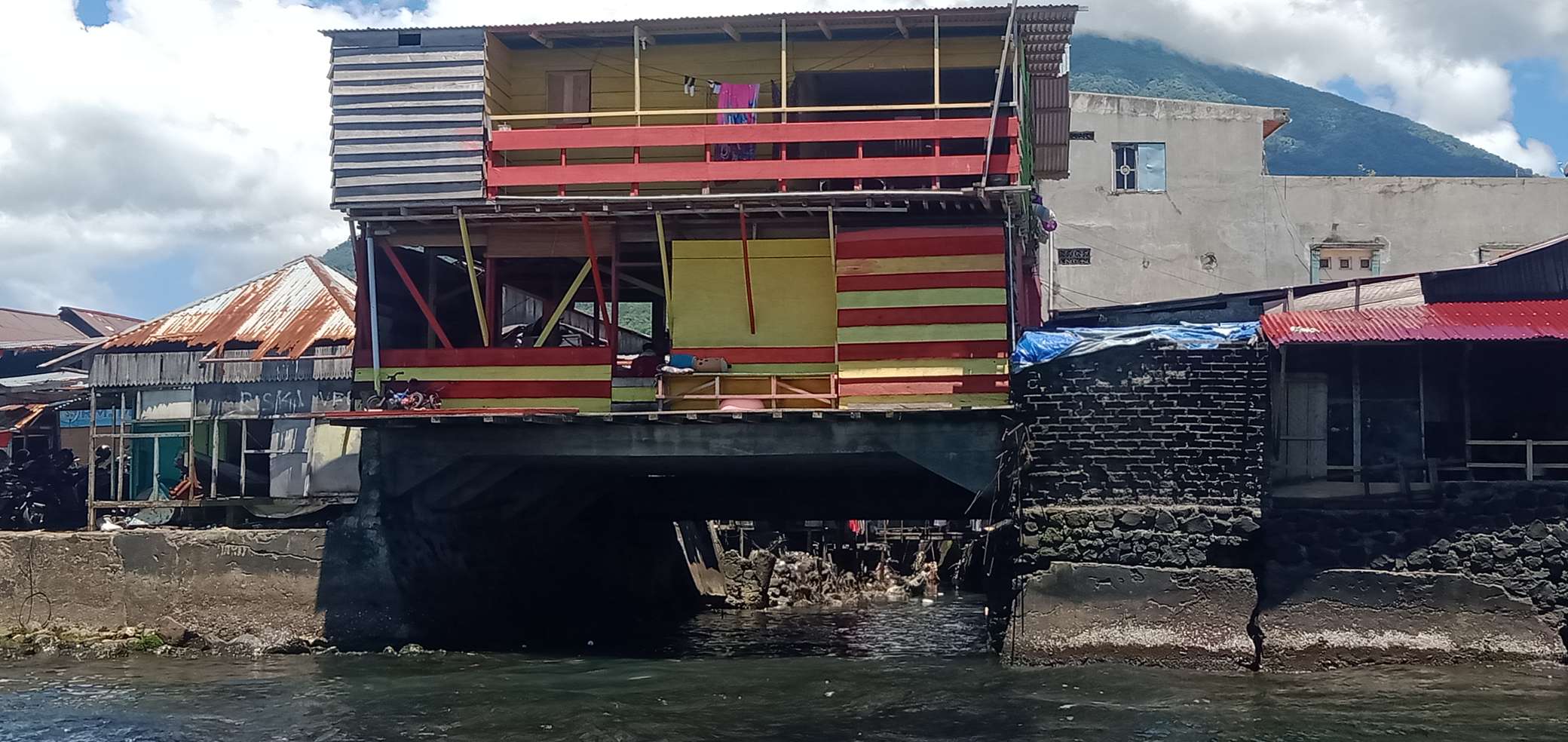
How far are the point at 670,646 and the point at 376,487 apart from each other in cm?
711

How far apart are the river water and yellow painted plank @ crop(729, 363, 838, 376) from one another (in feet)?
16.9

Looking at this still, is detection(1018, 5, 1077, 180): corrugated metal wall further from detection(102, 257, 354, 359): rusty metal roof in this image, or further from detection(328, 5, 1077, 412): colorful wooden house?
detection(102, 257, 354, 359): rusty metal roof

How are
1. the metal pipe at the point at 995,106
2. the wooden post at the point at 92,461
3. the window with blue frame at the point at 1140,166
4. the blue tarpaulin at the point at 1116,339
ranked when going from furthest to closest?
Answer: the window with blue frame at the point at 1140,166 < the wooden post at the point at 92,461 < the metal pipe at the point at 995,106 < the blue tarpaulin at the point at 1116,339

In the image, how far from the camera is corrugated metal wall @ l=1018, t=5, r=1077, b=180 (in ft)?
78.7

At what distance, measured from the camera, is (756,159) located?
82.3 ft

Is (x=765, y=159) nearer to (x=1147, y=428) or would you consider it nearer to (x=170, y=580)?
(x=1147, y=428)

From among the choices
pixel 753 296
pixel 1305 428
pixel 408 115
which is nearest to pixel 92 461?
pixel 408 115

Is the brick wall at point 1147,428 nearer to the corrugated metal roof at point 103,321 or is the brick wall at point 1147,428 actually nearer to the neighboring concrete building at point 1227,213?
the neighboring concrete building at point 1227,213

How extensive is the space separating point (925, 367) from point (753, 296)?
3439 millimetres

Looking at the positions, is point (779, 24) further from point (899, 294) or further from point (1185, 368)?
point (1185, 368)

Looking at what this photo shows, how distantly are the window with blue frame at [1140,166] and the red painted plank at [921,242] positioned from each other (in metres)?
17.6

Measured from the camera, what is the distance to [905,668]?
23.4m

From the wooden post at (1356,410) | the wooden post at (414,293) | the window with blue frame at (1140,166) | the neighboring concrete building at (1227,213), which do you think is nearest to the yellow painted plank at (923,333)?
the wooden post at (1356,410)

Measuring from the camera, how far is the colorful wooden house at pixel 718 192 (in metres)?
23.5
